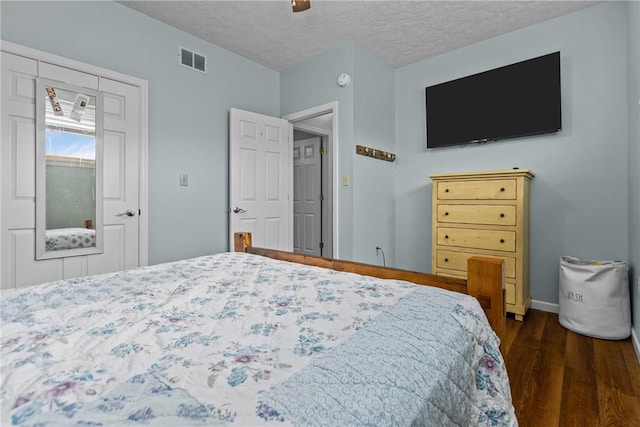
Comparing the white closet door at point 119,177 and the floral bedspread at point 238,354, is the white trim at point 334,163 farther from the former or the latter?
the floral bedspread at point 238,354

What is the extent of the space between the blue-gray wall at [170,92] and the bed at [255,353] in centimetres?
170

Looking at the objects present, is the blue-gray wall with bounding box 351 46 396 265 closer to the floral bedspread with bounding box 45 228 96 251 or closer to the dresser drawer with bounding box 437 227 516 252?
the dresser drawer with bounding box 437 227 516 252

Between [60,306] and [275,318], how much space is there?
0.73 meters

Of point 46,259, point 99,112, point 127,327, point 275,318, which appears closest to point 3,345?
point 127,327

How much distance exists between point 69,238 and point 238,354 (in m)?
2.41

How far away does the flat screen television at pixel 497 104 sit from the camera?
8.99 feet

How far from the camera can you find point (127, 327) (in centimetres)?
87

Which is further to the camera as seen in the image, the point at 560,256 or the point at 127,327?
the point at 560,256

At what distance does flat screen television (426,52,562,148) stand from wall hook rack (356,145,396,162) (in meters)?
0.45

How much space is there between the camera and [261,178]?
351 cm

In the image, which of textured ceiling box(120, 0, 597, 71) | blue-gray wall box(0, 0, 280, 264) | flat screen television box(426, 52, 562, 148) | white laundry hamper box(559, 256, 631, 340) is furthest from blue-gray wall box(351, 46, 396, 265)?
white laundry hamper box(559, 256, 631, 340)

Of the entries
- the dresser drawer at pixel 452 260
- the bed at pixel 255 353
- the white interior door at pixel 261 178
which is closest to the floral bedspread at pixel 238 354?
the bed at pixel 255 353

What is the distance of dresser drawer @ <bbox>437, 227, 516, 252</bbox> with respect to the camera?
104 inches

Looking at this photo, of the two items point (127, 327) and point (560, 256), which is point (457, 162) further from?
point (127, 327)
